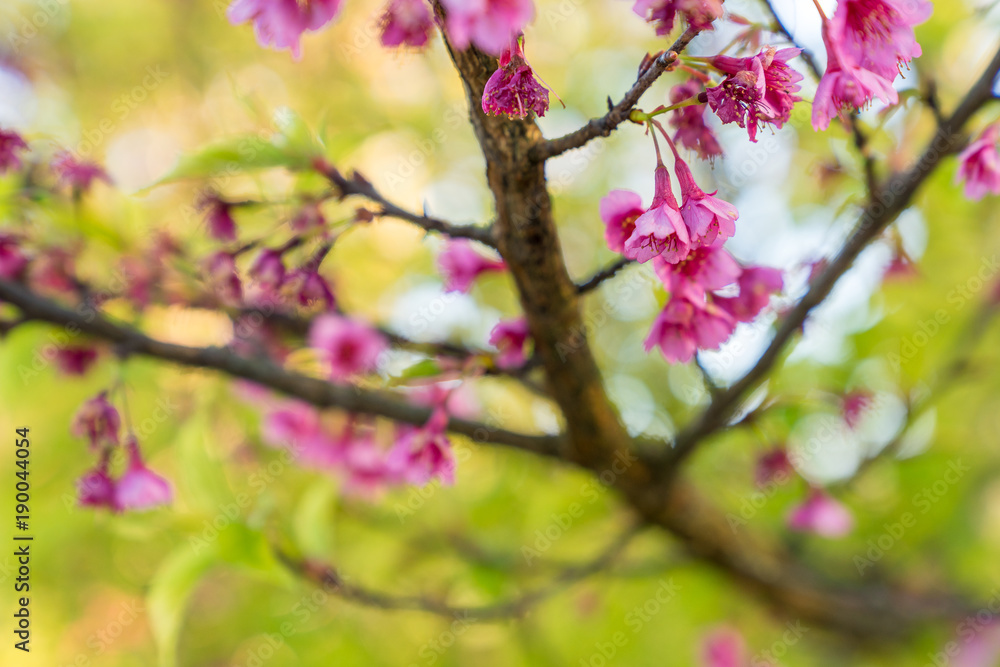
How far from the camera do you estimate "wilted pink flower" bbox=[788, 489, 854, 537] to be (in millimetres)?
1352

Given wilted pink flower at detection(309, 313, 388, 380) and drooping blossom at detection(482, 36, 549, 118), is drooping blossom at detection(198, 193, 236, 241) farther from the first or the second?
drooping blossom at detection(482, 36, 549, 118)

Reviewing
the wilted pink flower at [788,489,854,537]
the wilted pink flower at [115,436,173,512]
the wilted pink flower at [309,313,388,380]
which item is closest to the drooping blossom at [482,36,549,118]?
the wilted pink flower at [309,313,388,380]

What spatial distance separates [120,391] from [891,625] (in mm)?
2056

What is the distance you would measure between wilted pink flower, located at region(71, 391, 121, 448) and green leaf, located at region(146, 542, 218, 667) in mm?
228

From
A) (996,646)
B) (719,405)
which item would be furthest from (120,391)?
(996,646)

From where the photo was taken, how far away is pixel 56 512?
195 centimetres

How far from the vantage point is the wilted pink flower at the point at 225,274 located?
952 mm

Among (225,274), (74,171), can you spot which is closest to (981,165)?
(225,274)

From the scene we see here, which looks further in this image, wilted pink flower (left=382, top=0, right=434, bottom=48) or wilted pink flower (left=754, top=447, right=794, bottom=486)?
wilted pink flower (left=754, top=447, right=794, bottom=486)

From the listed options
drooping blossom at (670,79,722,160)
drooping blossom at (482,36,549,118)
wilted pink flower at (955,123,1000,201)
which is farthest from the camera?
wilted pink flower at (955,123,1000,201)

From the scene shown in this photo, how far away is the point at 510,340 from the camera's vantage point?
0.95 metres

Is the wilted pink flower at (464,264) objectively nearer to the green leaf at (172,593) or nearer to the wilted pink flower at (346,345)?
the wilted pink flower at (346,345)

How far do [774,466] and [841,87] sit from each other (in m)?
0.87

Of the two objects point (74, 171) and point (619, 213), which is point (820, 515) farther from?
point (74, 171)
